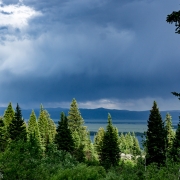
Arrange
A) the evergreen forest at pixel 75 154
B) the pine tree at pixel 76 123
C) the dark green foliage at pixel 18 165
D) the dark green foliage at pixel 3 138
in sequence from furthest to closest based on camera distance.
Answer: the pine tree at pixel 76 123 → the dark green foliage at pixel 3 138 → the dark green foliage at pixel 18 165 → the evergreen forest at pixel 75 154

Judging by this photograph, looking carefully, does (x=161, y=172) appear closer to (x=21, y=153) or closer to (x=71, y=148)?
(x=21, y=153)

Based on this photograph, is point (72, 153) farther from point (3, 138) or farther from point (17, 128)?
point (3, 138)

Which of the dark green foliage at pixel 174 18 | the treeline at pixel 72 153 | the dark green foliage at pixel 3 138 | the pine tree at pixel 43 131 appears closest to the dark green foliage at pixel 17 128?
the treeline at pixel 72 153

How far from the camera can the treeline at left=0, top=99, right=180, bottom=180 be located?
922 inches

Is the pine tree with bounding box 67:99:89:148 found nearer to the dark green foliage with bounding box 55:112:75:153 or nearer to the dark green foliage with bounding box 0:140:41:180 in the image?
the dark green foliage with bounding box 55:112:75:153

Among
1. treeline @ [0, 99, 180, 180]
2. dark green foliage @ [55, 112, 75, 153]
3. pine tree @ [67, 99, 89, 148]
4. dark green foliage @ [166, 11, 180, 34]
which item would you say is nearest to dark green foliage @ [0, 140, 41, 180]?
treeline @ [0, 99, 180, 180]

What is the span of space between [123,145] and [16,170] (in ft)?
348

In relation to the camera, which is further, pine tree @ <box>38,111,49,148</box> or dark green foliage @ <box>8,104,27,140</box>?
pine tree @ <box>38,111,49,148</box>

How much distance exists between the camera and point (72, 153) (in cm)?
6016

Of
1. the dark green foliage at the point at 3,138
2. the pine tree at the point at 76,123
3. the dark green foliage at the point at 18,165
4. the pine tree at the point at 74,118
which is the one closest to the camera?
the dark green foliage at the point at 18,165

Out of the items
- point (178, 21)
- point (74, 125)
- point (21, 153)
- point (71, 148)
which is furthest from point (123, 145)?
point (178, 21)

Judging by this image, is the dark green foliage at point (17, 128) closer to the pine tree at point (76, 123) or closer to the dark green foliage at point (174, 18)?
the pine tree at point (76, 123)

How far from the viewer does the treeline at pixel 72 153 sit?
2341 cm

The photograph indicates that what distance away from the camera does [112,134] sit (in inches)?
2579
